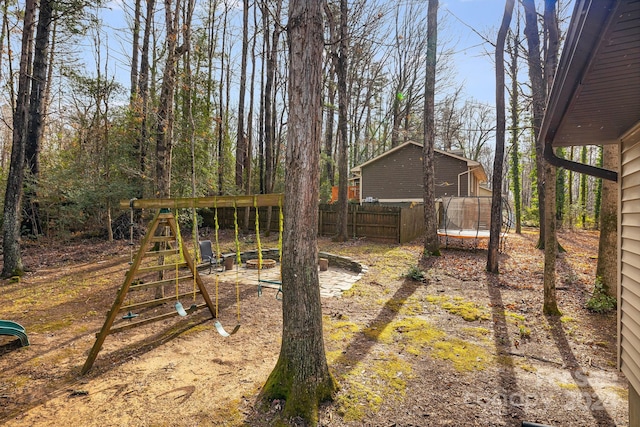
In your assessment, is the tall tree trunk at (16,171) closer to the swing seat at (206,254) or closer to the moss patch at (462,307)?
the swing seat at (206,254)

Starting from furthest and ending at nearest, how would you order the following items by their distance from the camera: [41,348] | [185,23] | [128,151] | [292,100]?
1. [128,151]
2. [185,23]
3. [41,348]
4. [292,100]

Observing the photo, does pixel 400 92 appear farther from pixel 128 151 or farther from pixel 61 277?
pixel 61 277

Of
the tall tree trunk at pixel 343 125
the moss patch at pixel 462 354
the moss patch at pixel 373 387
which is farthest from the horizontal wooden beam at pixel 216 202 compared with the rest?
the tall tree trunk at pixel 343 125

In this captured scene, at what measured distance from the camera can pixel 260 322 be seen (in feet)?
16.8

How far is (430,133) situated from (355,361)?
8002 mm

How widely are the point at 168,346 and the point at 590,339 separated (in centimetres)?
594

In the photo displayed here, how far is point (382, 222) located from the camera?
44.9 feet

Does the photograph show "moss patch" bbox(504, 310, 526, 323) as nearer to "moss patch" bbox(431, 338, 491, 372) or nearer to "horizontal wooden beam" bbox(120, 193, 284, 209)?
"moss patch" bbox(431, 338, 491, 372)

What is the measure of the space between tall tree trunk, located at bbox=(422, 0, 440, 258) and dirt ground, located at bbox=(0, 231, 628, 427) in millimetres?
3001

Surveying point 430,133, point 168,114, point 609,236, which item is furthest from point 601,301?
point 168,114

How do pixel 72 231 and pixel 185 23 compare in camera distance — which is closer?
pixel 185 23

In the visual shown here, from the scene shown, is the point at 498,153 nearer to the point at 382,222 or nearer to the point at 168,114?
the point at 382,222

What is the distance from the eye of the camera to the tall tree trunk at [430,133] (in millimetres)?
9703

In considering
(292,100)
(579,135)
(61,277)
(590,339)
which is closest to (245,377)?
(292,100)
